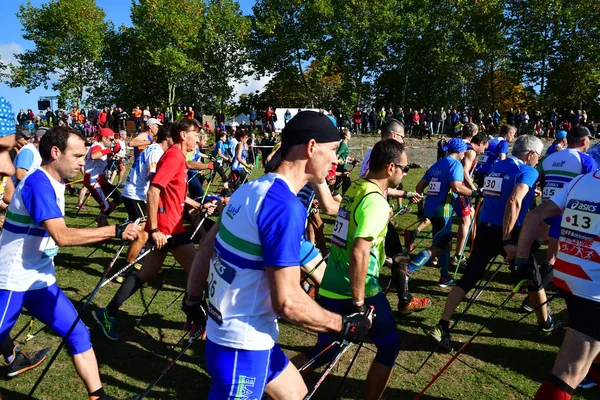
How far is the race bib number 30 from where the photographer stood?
2.80 metres

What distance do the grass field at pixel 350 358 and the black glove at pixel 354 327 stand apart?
185 centimetres

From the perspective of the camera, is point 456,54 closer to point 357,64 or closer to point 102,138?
point 357,64

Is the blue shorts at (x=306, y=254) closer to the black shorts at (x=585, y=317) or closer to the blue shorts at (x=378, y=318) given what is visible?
the blue shorts at (x=378, y=318)

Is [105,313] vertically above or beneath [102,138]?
beneath

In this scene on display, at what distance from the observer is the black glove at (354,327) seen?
2.26 metres

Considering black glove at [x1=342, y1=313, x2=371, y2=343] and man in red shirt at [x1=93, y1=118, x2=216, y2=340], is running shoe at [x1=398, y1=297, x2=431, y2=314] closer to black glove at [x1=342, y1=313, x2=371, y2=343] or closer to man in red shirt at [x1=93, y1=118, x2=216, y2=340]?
man in red shirt at [x1=93, y1=118, x2=216, y2=340]

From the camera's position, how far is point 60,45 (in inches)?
1769

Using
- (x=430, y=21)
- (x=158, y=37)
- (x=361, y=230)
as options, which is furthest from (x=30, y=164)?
→ (x=430, y=21)

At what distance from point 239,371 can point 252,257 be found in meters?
0.56

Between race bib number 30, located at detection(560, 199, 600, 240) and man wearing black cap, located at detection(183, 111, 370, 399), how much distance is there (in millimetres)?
A: 1653

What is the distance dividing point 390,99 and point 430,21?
29.0 feet

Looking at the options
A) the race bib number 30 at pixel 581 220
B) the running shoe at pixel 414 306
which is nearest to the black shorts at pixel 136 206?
the running shoe at pixel 414 306

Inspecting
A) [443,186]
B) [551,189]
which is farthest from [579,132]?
[443,186]

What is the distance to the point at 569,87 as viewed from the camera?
39375 mm
